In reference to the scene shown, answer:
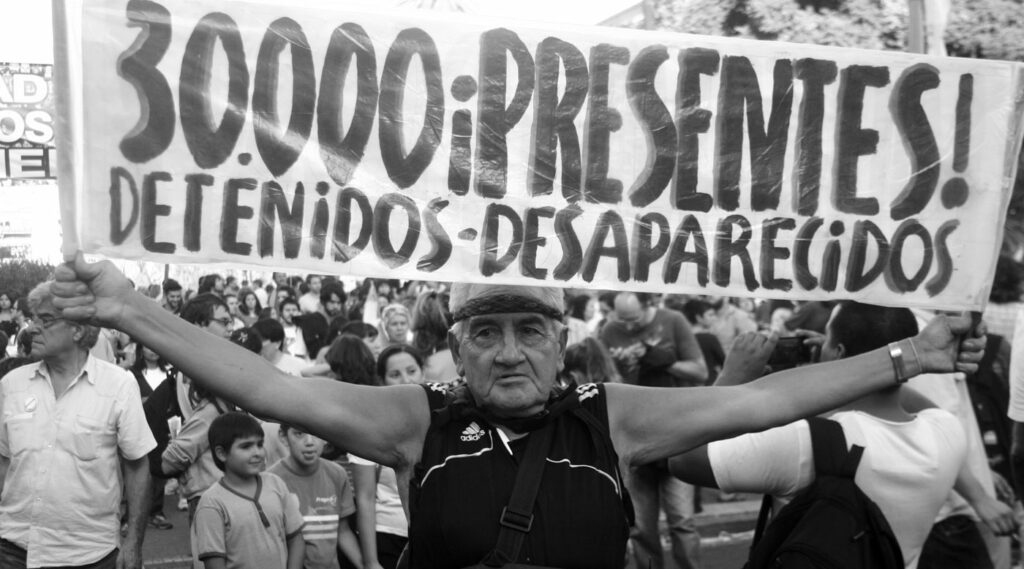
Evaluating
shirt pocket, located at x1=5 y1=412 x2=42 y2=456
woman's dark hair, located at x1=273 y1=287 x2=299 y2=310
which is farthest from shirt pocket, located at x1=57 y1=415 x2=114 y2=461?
woman's dark hair, located at x1=273 y1=287 x2=299 y2=310

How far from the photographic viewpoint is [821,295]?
11.7ft

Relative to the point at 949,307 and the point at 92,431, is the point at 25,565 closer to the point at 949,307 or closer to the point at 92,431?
the point at 92,431

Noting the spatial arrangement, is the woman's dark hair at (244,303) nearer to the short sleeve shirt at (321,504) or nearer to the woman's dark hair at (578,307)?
the woman's dark hair at (578,307)

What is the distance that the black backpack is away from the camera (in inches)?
137

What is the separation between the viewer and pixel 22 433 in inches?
217

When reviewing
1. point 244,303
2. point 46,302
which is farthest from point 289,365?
point 244,303

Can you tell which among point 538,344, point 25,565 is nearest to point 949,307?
point 538,344

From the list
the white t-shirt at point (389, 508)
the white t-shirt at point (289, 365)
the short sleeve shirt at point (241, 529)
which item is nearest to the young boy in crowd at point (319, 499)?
the white t-shirt at point (389, 508)

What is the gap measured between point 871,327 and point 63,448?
11.4 ft

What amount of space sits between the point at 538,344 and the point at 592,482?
407 mm

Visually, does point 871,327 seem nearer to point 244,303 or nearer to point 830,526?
point 830,526

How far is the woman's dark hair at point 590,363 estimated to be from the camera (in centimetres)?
882

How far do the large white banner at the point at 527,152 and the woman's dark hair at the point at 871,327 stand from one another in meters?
0.52

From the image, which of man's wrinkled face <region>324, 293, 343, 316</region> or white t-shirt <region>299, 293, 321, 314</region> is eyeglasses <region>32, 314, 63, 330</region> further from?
white t-shirt <region>299, 293, 321, 314</region>
